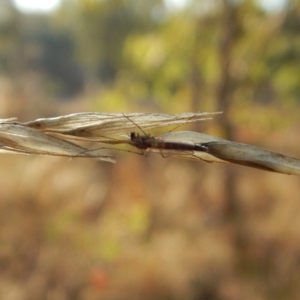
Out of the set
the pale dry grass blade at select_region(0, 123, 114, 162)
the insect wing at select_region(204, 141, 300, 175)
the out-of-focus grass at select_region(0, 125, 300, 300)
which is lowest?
the insect wing at select_region(204, 141, 300, 175)

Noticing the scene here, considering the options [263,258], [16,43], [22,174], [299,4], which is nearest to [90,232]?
[22,174]

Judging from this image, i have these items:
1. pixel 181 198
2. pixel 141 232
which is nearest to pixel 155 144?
pixel 141 232

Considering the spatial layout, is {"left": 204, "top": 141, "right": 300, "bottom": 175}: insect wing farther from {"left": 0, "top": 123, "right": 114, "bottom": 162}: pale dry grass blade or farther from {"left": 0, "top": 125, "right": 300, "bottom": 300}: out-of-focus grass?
{"left": 0, "top": 125, "right": 300, "bottom": 300}: out-of-focus grass

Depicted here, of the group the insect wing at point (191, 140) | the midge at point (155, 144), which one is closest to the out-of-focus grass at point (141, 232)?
the midge at point (155, 144)

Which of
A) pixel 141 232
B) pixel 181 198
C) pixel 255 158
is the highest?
A: pixel 181 198

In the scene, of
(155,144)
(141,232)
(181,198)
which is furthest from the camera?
(181,198)

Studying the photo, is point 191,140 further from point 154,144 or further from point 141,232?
point 141,232

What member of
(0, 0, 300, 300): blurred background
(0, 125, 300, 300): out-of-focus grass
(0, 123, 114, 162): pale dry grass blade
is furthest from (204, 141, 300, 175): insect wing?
(0, 125, 300, 300): out-of-focus grass

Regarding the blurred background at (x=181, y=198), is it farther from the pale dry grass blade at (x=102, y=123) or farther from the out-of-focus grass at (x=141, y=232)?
the pale dry grass blade at (x=102, y=123)

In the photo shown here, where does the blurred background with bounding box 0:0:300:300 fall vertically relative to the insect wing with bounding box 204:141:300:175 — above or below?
above
